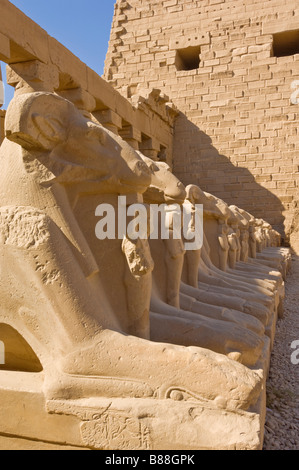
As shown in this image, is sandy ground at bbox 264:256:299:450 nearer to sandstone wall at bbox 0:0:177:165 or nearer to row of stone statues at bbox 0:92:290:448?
row of stone statues at bbox 0:92:290:448

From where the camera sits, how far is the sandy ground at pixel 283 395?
2059 mm

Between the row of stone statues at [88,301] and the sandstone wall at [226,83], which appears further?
the sandstone wall at [226,83]

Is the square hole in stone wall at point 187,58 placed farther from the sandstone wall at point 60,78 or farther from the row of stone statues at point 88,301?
the row of stone statues at point 88,301

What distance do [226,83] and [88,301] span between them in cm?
1021

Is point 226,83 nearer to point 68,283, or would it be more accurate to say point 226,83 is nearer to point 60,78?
point 60,78

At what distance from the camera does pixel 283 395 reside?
2.56 meters

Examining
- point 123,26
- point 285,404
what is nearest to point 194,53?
point 123,26

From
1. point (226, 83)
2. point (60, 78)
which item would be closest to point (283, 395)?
point (60, 78)

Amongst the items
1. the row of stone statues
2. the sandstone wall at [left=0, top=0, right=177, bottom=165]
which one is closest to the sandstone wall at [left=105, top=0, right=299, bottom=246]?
the sandstone wall at [left=0, top=0, right=177, bottom=165]

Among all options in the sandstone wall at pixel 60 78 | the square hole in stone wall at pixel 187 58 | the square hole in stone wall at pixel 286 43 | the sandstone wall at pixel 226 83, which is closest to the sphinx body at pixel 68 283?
the sandstone wall at pixel 60 78

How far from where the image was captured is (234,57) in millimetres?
10773

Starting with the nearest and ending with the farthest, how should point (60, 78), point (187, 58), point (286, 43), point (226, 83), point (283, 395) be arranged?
point (283, 395) → point (60, 78) → point (226, 83) → point (286, 43) → point (187, 58)

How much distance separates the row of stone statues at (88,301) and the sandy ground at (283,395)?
1.19 feet
